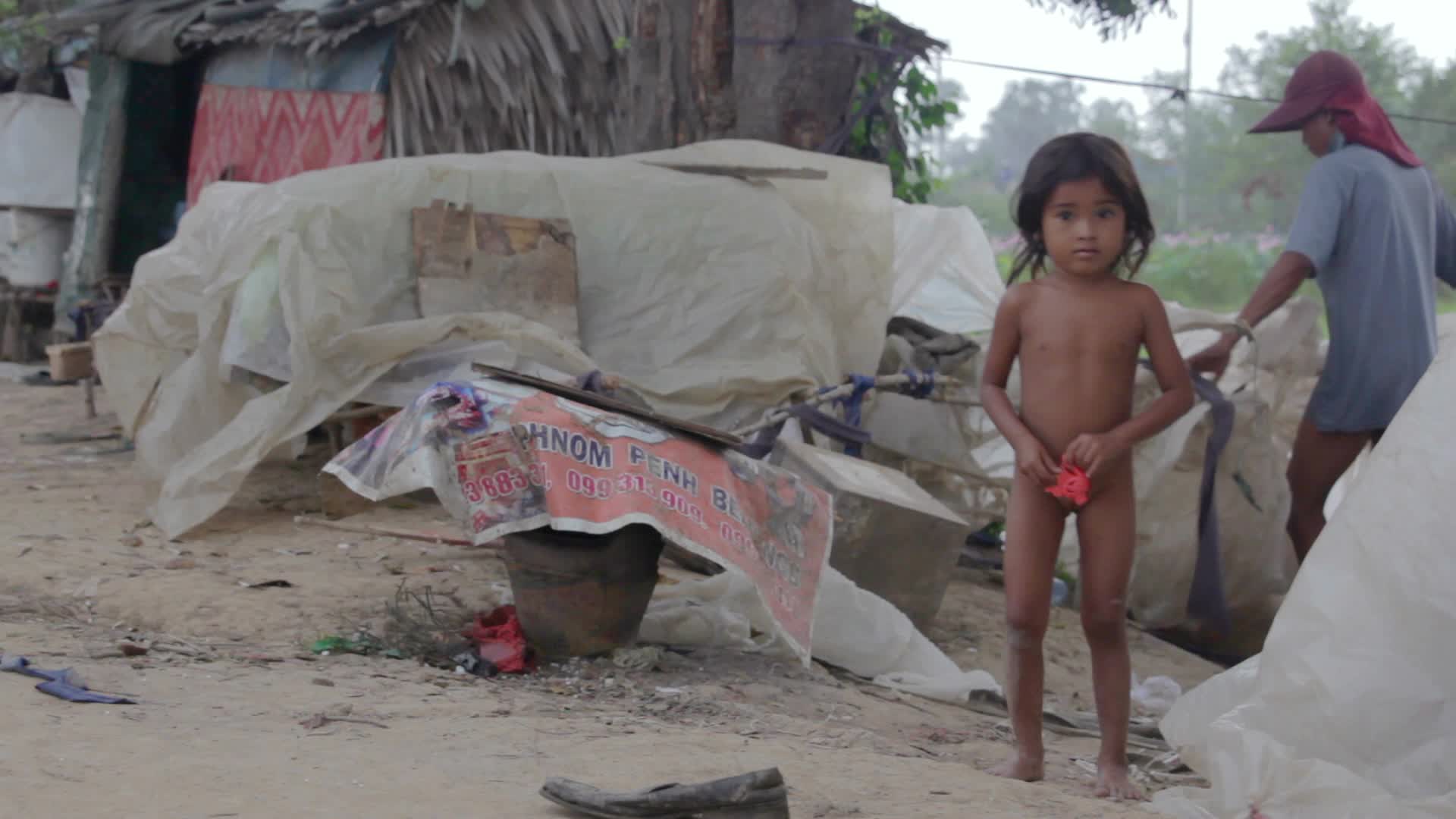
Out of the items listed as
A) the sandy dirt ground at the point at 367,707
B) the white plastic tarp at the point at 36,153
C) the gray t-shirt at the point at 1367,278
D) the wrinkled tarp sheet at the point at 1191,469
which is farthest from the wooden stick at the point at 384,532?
the white plastic tarp at the point at 36,153

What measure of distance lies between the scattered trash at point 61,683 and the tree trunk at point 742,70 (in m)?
4.04

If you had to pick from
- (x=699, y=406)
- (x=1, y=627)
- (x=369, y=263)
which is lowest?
(x=1, y=627)

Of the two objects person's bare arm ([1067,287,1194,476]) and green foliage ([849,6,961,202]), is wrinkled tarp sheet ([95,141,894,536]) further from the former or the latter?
person's bare arm ([1067,287,1194,476])

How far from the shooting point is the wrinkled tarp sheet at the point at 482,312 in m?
4.80

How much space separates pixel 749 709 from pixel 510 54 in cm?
542

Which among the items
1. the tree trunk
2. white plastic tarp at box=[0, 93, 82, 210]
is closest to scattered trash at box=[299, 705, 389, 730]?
the tree trunk

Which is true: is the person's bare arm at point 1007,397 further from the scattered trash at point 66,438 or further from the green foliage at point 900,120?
the scattered trash at point 66,438

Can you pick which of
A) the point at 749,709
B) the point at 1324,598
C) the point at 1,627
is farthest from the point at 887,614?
the point at 1,627

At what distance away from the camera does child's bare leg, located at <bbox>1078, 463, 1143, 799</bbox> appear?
2.79 meters

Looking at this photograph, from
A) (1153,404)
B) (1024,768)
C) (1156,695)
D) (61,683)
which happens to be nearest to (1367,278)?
(1156,695)

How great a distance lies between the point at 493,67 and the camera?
7.89 metres

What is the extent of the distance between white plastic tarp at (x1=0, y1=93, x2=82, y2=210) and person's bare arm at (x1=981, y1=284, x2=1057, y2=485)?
10.2 meters

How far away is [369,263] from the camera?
5.07 meters

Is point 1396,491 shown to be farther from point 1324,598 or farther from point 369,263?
point 369,263
